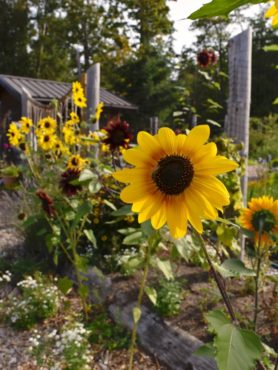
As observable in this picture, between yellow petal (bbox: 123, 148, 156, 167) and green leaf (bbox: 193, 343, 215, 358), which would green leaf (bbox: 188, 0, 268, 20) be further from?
green leaf (bbox: 193, 343, 215, 358)

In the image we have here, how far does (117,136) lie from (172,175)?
0.97 m

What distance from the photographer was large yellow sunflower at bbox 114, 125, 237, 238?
73 centimetres


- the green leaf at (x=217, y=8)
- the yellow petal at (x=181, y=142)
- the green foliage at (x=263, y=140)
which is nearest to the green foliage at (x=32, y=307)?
the yellow petal at (x=181, y=142)

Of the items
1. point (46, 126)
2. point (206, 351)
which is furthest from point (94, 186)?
point (46, 126)

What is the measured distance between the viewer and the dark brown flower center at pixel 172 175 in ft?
2.51

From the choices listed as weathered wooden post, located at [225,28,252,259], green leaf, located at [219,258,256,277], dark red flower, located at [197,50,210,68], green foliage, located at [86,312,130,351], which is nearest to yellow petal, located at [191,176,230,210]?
green leaf, located at [219,258,256,277]

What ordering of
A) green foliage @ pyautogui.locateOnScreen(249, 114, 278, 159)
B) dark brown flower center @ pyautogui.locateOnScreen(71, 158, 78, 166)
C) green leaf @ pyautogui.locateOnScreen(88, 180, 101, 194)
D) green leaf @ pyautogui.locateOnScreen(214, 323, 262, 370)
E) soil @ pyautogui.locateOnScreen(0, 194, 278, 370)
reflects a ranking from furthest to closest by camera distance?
1. green foliage @ pyautogui.locateOnScreen(249, 114, 278, 159)
2. dark brown flower center @ pyautogui.locateOnScreen(71, 158, 78, 166)
3. soil @ pyautogui.locateOnScreen(0, 194, 278, 370)
4. green leaf @ pyautogui.locateOnScreen(88, 180, 101, 194)
5. green leaf @ pyautogui.locateOnScreen(214, 323, 262, 370)

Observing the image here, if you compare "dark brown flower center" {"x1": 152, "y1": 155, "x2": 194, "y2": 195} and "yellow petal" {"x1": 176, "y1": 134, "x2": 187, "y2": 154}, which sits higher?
"yellow petal" {"x1": 176, "y1": 134, "x2": 187, "y2": 154}

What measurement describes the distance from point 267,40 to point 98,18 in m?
8.94

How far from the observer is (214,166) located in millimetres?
726

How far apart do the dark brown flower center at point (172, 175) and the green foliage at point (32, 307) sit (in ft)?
6.88

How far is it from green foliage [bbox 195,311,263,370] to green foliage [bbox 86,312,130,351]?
176 centimetres

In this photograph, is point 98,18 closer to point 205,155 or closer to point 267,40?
point 267,40

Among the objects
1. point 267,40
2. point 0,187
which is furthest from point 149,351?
point 267,40
